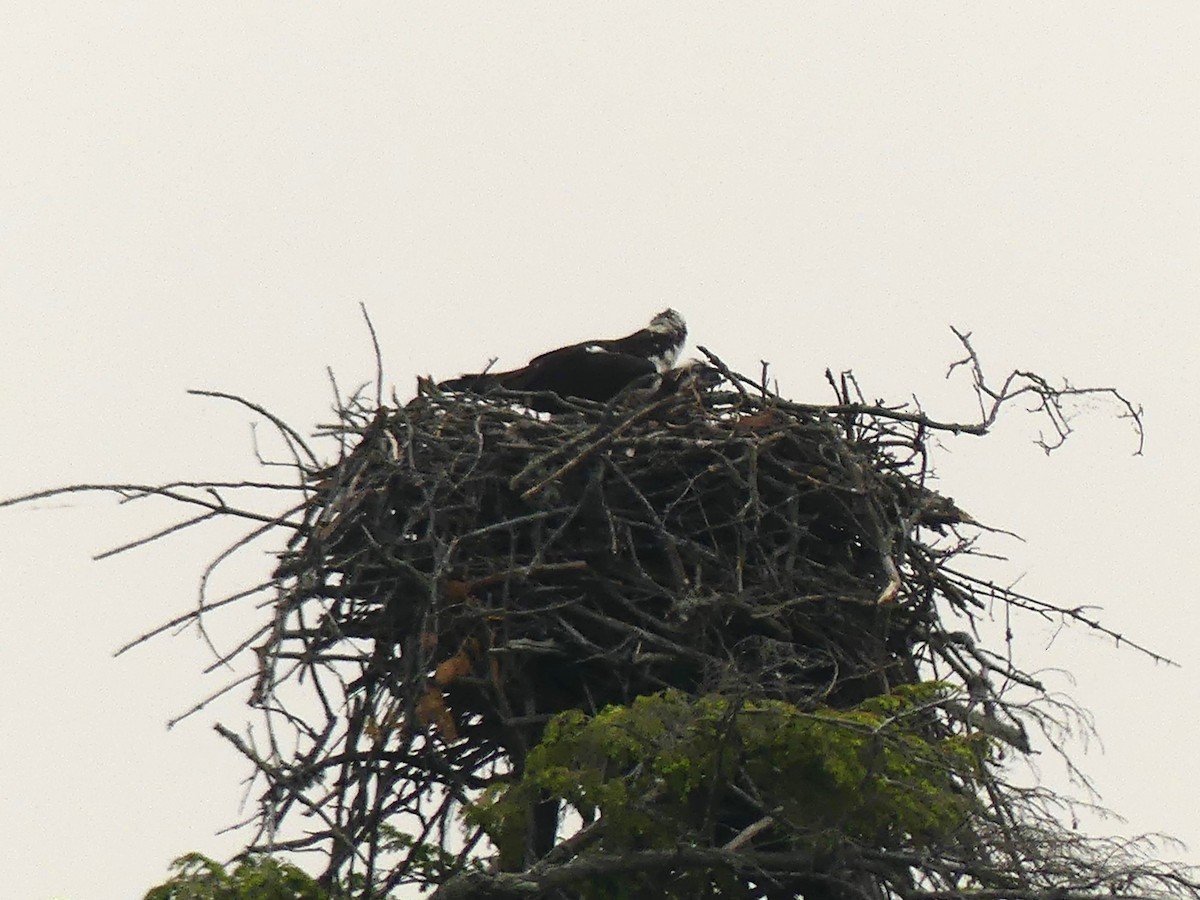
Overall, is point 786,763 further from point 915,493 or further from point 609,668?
point 915,493

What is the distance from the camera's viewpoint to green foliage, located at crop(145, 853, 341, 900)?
594 cm

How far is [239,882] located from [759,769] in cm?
179

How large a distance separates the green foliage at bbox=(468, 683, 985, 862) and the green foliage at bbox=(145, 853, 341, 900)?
2.43ft

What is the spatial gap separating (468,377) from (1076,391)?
2691 millimetres

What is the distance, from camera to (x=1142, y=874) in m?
5.62

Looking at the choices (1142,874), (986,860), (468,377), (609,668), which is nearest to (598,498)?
(609,668)

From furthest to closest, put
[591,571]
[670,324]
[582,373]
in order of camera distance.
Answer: [670,324], [582,373], [591,571]

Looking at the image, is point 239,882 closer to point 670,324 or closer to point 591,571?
point 591,571

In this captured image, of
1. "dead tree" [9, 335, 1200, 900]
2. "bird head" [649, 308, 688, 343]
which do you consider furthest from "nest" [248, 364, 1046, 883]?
"bird head" [649, 308, 688, 343]

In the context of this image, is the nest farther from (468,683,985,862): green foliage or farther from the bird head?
the bird head

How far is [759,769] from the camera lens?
5938 millimetres

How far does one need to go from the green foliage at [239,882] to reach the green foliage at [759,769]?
740 mm

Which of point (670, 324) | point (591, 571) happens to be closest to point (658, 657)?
point (591, 571)

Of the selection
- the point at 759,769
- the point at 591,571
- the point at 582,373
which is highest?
the point at 582,373
